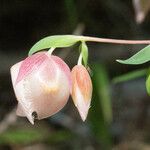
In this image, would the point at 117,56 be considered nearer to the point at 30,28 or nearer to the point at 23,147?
the point at 30,28

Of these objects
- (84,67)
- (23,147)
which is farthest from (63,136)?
(84,67)

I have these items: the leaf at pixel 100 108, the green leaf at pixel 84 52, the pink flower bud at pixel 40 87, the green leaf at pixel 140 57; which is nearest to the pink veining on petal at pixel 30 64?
the pink flower bud at pixel 40 87

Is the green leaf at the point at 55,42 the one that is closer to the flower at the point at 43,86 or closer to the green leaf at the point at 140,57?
the flower at the point at 43,86

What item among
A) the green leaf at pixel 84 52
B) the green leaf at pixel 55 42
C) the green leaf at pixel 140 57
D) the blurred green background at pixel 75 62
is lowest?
the blurred green background at pixel 75 62

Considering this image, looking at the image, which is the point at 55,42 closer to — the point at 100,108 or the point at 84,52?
the point at 84,52

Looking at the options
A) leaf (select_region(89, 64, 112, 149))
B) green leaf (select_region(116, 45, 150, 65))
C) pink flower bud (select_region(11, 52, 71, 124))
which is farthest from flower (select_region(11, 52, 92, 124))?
leaf (select_region(89, 64, 112, 149))

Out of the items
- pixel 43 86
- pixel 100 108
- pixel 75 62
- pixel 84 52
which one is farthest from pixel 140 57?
pixel 75 62

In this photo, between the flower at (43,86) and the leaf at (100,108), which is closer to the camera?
the flower at (43,86)
